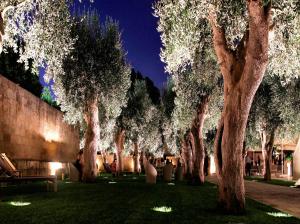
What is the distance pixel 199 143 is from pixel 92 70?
707cm

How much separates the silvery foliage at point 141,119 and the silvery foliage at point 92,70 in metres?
12.9

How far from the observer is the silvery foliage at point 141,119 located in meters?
38.2

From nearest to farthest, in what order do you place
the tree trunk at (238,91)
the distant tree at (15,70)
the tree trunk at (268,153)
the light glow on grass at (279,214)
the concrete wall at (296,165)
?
1. the tree trunk at (238,91)
2. the light glow on grass at (279,214)
3. the tree trunk at (268,153)
4. the concrete wall at (296,165)
5. the distant tree at (15,70)

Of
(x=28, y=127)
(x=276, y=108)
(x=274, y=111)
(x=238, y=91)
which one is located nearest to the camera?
(x=238, y=91)

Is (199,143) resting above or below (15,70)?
below

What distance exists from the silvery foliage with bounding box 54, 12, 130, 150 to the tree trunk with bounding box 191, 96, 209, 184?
194 inches

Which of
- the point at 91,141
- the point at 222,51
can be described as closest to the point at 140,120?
the point at 91,141

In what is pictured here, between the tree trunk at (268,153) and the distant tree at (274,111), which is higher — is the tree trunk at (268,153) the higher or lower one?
the lower one

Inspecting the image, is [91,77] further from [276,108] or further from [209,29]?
[276,108]

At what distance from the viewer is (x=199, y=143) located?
2286cm

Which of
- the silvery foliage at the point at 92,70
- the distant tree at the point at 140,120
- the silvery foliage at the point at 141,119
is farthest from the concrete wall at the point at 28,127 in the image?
the silvery foliage at the point at 141,119

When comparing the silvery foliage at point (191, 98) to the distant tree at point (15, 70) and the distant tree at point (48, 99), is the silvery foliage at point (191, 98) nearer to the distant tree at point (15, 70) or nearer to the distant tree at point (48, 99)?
the distant tree at point (15, 70)

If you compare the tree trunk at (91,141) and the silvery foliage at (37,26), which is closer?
the silvery foliage at (37,26)

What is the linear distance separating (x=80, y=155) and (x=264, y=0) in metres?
17.5
